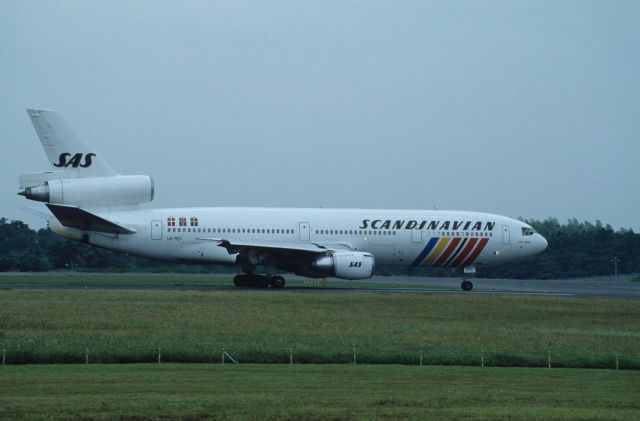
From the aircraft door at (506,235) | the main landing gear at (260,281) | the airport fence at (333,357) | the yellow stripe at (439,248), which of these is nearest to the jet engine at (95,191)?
the main landing gear at (260,281)

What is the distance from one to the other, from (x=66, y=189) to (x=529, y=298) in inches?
868

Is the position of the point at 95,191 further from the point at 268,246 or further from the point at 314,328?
the point at 314,328

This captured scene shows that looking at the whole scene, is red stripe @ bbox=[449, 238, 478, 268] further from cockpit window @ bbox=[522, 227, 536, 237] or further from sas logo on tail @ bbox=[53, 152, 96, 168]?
sas logo on tail @ bbox=[53, 152, 96, 168]

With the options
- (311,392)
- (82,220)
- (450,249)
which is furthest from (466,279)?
(311,392)

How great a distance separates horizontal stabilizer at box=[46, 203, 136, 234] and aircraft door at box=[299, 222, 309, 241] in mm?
8349

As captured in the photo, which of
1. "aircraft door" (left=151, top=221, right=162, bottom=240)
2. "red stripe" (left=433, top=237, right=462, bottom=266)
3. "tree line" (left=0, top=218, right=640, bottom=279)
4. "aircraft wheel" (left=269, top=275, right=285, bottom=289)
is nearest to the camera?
"aircraft door" (left=151, top=221, right=162, bottom=240)

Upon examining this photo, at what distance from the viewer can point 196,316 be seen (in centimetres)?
3269

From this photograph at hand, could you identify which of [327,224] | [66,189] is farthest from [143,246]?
[327,224]

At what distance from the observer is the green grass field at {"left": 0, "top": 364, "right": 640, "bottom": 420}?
15.5 metres

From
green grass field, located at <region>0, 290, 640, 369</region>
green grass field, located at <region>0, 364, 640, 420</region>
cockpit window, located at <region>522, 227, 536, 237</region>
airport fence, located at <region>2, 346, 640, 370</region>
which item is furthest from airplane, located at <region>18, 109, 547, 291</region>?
green grass field, located at <region>0, 364, 640, 420</region>

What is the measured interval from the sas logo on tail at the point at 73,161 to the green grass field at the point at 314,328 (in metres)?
7.42

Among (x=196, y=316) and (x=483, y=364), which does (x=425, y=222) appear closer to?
(x=196, y=316)

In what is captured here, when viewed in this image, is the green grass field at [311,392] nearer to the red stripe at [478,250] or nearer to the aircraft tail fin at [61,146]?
the aircraft tail fin at [61,146]

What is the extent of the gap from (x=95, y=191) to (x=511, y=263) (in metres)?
48.1
